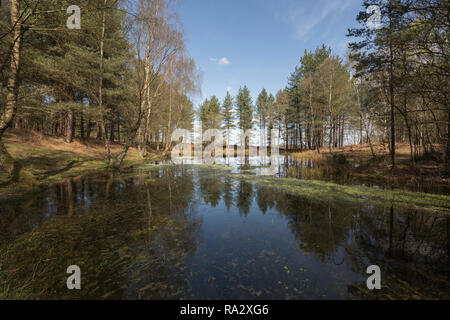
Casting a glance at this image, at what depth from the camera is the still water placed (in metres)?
2.90

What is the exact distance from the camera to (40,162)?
13.1 m

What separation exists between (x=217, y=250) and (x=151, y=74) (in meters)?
22.0

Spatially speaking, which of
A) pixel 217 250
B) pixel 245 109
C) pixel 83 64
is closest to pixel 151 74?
pixel 83 64

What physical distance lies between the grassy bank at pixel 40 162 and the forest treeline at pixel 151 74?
102 cm

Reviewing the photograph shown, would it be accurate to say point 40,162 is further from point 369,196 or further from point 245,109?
point 245,109

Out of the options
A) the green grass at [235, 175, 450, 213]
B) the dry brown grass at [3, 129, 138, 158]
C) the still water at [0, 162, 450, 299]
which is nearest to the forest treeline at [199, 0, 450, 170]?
the green grass at [235, 175, 450, 213]

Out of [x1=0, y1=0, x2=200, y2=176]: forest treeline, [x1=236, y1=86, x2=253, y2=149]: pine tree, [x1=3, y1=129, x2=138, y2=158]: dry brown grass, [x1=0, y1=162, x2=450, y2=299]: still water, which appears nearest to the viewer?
[x1=0, y1=162, x2=450, y2=299]: still water

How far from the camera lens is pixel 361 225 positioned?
5.52 meters

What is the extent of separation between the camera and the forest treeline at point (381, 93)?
920 cm

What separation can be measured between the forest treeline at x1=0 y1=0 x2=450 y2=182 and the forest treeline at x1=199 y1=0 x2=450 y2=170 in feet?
0.39

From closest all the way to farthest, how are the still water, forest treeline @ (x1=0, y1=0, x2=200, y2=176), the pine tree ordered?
the still water
forest treeline @ (x1=0, y1=0, x2=200, y2=176)
the pine tree

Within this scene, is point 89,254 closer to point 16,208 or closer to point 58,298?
point 58,298

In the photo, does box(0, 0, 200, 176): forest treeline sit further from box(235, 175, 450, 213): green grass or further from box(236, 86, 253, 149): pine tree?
box(236, 86, 253, 149): pine tree
